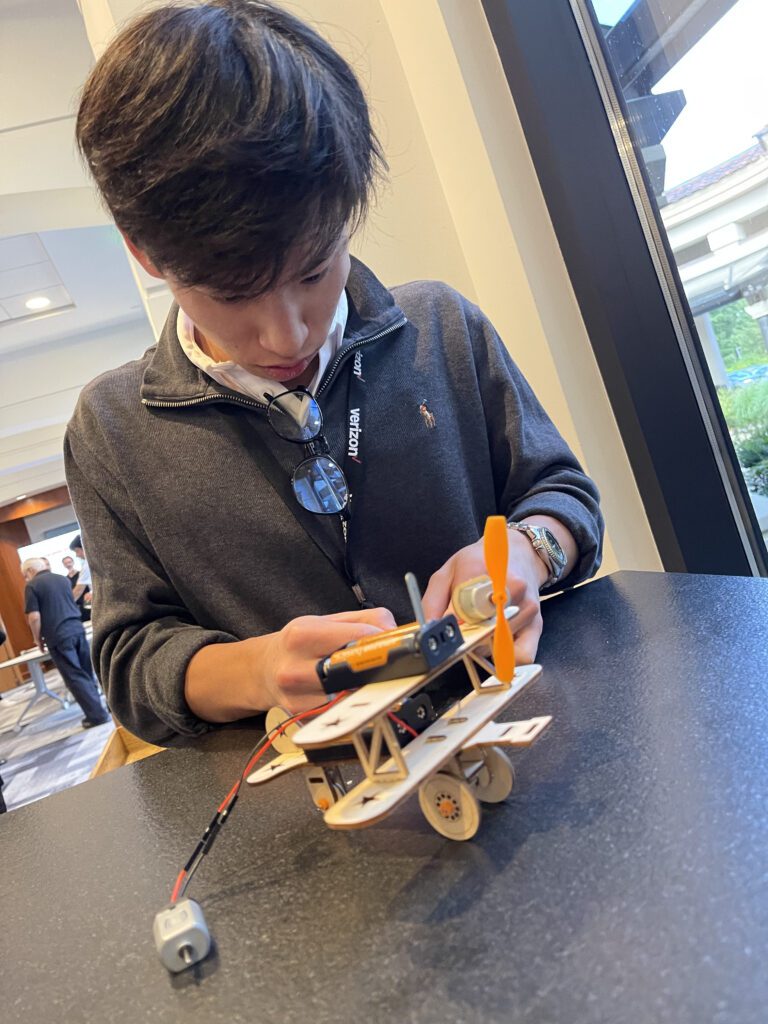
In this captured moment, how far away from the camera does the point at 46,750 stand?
5.66 m

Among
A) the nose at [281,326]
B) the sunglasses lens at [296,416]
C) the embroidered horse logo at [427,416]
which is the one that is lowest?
the embroidered horse logo at [427,416]

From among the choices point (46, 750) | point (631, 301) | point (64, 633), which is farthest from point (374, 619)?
point (64, 633)

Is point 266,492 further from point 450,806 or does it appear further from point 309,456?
point 450,806

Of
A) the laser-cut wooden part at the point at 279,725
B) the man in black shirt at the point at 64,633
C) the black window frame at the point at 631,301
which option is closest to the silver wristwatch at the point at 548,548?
the laser-cut wooden part at the point at 279,725

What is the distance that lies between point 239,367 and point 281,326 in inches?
7.8

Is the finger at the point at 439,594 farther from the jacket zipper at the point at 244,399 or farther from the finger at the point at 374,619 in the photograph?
the jacket zipper at the point at 244,399

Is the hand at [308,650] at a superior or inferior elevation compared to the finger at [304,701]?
superior

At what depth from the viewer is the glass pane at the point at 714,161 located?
1.21 metres

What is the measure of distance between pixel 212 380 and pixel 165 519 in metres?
0.16

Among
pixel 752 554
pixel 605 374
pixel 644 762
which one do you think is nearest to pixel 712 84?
pixel 605 374

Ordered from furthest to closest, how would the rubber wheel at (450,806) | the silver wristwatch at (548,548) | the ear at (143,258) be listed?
the silver wristwatch at (548,548) → the ear at (143,258) → the rubber wheel at (450,806)

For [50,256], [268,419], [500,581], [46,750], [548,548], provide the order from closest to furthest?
[500,581]
[548,548]
[268,419]
[50,256]
[46,750]

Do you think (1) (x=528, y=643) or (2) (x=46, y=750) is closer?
(1) (x=528, y=643)

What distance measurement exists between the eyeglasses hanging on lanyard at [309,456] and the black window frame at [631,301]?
0.71m
